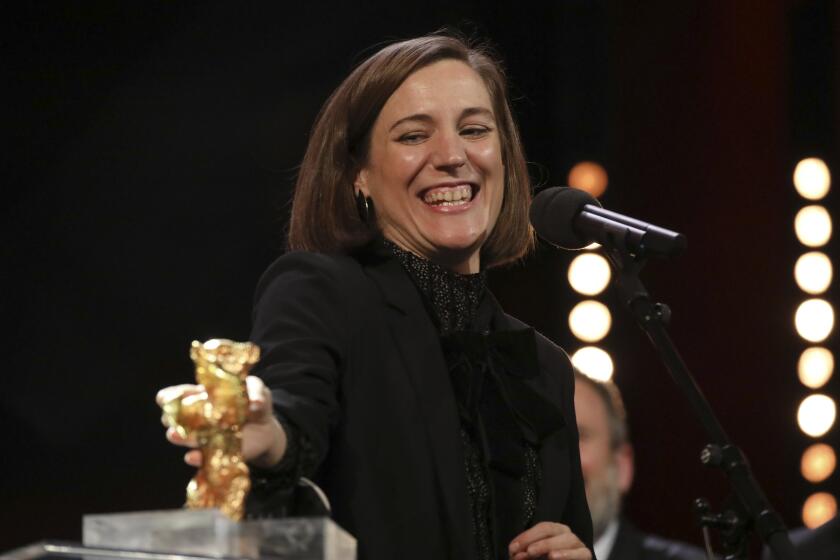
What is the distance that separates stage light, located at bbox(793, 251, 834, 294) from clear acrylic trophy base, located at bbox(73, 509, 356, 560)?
3.52 metres

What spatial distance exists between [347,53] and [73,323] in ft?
3.84

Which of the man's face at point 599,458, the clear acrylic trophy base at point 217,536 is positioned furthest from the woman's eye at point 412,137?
the man's face at point 599,458

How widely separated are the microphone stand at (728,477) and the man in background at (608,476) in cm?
148

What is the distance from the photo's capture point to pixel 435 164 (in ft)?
7.24

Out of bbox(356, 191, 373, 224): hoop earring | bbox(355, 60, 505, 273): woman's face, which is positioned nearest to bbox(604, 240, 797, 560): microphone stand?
bbox(355, 60, 505, 273): woman's face

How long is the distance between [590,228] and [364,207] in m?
0.48

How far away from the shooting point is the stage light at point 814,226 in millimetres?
4520

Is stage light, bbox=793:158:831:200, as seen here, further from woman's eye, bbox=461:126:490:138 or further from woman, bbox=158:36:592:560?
woman's eye, bbox=461:126:490:138

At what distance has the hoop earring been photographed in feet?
7.51

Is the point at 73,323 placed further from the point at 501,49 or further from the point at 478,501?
the point at 478,501

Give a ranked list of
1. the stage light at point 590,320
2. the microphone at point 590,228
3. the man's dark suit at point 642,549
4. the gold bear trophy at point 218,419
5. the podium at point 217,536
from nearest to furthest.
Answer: the podium at point 217,536
the gold bear trophy at point 218,419
the microphone at point 590,228
the man's dark suit at point 642,549
the stage light at point 590,320

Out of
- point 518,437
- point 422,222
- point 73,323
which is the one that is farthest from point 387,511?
point 73,323

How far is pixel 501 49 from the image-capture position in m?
4.59

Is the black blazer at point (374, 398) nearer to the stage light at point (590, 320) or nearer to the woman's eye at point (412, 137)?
the woman's eye at point (412, 137)
